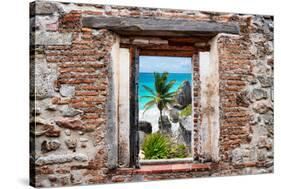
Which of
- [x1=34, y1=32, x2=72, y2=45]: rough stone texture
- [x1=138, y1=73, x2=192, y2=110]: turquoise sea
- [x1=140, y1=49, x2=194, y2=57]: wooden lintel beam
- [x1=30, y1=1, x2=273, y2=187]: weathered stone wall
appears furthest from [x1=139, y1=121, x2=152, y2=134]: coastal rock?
[x1=34, y1=32, x2=72, y2=45]: rough stone texture

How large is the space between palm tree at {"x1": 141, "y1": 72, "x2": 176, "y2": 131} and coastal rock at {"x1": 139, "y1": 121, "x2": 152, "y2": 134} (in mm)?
146

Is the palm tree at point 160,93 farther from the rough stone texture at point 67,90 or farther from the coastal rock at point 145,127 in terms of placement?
the rough stone texture at point 67,90

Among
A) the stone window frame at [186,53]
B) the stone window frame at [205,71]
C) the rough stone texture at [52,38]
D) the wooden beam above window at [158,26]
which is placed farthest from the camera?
the stone window frame at [186,53]

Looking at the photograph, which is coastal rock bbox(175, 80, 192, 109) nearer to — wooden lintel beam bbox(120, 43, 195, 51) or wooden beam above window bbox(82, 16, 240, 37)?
wooden lintel beam bbox(120, 43, 195, 51)

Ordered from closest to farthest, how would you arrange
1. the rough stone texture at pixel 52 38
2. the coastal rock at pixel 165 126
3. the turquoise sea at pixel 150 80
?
1. the rough stone texture at pixel 52 38
2. the turquoise sea at pixel 150 80
3. the coastal rock at pixel 165 126

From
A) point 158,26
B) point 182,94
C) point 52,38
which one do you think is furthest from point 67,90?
point 182,94

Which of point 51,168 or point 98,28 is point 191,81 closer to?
point 98,28

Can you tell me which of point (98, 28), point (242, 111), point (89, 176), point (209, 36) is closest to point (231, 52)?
point (209, 36)

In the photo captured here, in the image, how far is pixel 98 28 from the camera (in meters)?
6.17

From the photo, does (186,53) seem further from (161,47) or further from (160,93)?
(160,93)

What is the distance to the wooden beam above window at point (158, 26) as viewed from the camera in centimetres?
619

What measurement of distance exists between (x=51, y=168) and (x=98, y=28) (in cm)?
166

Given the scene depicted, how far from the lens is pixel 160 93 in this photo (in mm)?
6859

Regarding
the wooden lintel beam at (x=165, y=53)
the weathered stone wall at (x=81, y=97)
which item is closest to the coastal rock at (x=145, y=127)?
the weathered stone wall at (x=81, y=97)
